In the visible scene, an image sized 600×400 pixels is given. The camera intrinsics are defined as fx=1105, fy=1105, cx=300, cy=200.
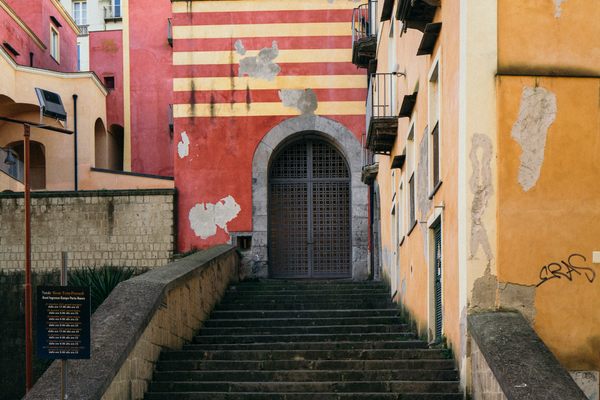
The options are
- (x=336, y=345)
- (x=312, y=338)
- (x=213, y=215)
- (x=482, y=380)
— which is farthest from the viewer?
(x=213, y=215)

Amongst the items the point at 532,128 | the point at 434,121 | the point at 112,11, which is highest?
the point at 112,11

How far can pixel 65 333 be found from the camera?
9.34 metres

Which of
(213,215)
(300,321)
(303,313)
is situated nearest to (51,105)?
(213,215)

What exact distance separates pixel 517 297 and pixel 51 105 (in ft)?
62.6

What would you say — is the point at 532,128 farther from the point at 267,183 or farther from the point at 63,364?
the point at 267,183

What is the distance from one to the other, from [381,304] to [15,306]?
8931 millimetres

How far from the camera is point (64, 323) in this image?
9336mm

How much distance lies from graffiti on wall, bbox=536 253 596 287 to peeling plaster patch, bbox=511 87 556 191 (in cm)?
79

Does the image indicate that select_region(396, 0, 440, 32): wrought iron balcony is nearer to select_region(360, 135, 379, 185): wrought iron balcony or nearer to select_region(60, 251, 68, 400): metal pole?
select_region(60, 251, 68, 400): metal pole

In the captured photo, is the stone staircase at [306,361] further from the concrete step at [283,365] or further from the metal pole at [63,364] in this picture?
the metal pole at [63,364]

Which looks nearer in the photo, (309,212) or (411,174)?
(411,174)

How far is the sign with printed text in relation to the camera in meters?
9.27

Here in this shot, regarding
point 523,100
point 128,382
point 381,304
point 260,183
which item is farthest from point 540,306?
point 260,183

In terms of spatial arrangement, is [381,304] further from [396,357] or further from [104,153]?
[104,153]
